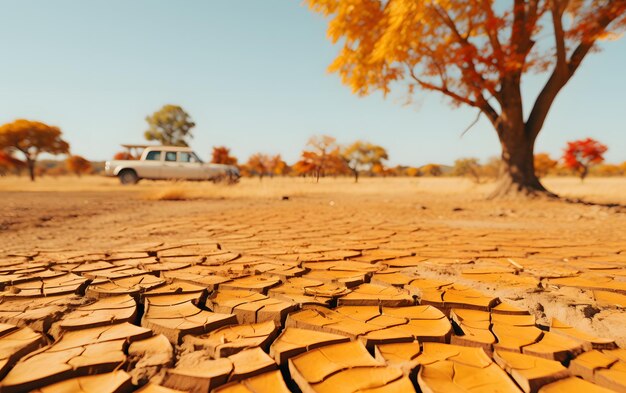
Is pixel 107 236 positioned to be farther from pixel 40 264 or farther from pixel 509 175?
pixel 509 175

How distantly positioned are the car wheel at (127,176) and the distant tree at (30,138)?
51.6 ft

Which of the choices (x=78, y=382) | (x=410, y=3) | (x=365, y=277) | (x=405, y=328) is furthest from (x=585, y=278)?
(x=410, y=3)

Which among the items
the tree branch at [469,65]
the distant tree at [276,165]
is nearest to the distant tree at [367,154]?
the distant tree at [276,165]

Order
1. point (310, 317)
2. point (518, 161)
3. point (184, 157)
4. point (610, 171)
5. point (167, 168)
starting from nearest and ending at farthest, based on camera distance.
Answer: point (310, 317)
point (518, 161)
point (167, 168)
point (184, 157)
point (610, 171)

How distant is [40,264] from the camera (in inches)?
80.8

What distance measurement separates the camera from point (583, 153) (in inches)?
1235

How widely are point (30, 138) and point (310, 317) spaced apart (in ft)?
→ 100.0

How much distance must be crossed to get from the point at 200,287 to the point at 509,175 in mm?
8043

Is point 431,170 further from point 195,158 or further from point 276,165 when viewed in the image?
point 195,158

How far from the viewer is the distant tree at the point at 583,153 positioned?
3053cm

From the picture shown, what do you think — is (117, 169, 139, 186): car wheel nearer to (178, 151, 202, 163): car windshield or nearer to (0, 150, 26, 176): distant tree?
(178, 151, 202, 163): car windshield

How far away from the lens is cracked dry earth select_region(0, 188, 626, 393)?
3.06ft

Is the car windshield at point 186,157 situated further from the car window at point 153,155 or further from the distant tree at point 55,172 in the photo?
the distant tree at point 55,172

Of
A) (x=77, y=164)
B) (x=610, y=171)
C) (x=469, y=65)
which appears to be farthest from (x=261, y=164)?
(x=610, y=171)
